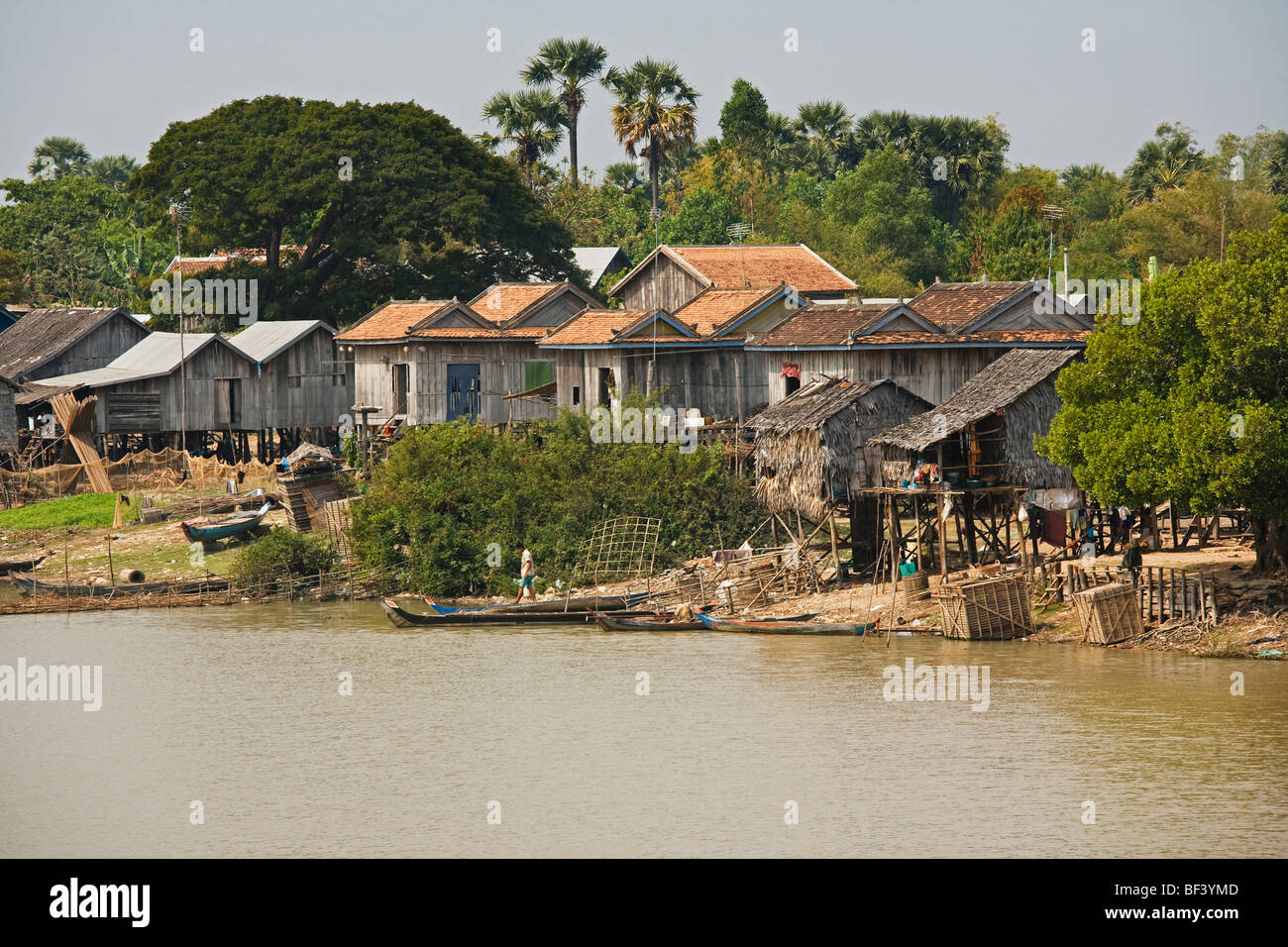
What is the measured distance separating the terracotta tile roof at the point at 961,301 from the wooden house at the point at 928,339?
0.04 meters

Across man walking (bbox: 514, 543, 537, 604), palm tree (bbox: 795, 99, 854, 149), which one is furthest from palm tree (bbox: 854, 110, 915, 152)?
man walking (bbox: 514, 543, 537, 604)

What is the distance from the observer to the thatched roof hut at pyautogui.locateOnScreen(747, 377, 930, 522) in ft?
99.6

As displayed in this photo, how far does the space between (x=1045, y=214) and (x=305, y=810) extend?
47945 millimetres

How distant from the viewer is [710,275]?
1874 inches

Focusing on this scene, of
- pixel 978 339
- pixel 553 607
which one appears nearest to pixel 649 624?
pixel 553 607

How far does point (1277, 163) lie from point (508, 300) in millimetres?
40203

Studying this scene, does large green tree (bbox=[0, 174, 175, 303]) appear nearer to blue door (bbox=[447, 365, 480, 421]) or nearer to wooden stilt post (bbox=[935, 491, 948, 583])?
blue door (bbox=[447, 365, 480, 421])

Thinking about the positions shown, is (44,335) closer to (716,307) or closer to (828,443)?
(716,307)

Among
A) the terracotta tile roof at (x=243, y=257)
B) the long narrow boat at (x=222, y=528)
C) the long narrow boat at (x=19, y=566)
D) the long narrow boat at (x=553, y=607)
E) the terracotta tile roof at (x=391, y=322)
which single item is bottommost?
the long narrow boat at (x=553, y=607)

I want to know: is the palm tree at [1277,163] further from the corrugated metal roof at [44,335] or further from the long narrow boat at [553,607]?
the long narrow boat at [553,607]

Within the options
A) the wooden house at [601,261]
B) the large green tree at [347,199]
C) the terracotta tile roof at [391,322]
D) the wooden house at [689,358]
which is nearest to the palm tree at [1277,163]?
the wooden house at [601,261]

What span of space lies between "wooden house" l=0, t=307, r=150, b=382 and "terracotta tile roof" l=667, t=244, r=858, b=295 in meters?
17.9

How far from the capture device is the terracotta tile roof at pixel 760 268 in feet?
157
